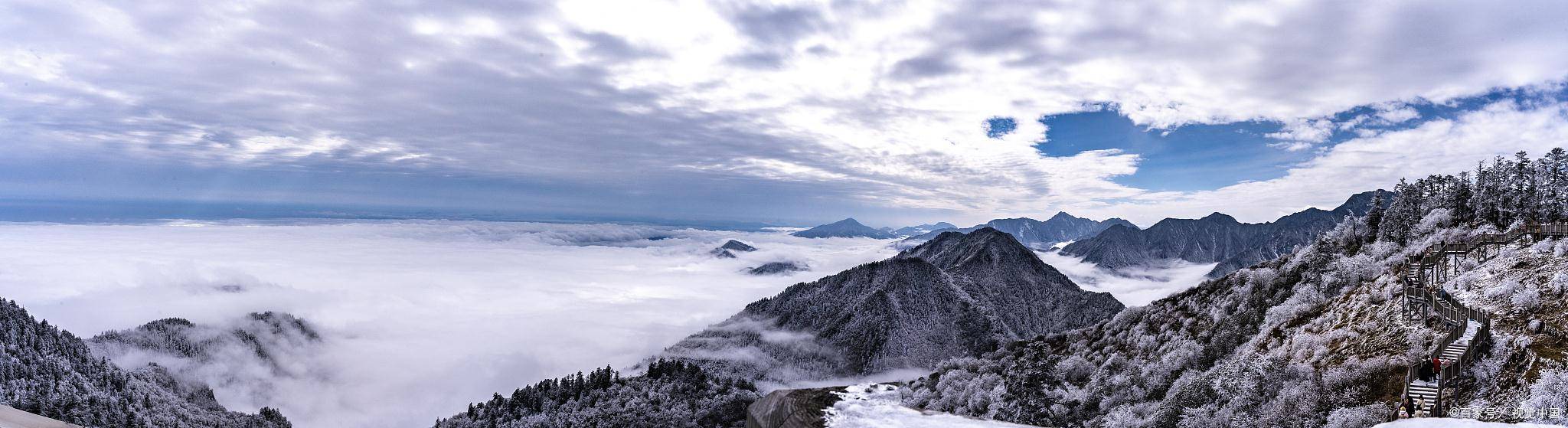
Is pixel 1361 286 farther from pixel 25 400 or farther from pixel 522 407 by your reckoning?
pixel 25 400

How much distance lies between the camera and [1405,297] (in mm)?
27406

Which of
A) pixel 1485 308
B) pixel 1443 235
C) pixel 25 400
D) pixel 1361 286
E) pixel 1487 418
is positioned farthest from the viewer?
pixel 25 400

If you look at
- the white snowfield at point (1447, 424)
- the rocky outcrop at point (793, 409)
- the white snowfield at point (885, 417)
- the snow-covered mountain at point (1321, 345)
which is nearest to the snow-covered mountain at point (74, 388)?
the rocky outcrop at point (793, 409)

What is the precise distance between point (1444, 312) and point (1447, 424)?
41.3 feet

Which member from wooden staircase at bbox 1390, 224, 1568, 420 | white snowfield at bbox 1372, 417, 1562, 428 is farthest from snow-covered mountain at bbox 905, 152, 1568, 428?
white snowfield at bbox 1372, 417, 1562, 428

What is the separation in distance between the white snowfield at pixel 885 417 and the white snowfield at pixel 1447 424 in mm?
14757

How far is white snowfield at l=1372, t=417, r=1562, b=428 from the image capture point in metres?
15.6

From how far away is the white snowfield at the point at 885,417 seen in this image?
31.2 meters

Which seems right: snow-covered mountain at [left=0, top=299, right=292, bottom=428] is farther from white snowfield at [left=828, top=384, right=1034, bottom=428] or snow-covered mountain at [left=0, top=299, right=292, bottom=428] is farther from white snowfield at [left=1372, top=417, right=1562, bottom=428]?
white snowfield at [left=1372, top=417, right=1562, bottom=428]

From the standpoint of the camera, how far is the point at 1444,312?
24.5m

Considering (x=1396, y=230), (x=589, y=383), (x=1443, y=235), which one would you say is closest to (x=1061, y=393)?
(x=1443, y=235)

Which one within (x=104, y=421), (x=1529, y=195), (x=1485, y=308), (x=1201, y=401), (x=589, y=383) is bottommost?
(x=104, y=421)

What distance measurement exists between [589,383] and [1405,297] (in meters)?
127

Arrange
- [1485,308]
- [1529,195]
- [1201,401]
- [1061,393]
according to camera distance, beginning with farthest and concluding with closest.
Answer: [1529,195] < [1061,393] < [1201,401] < [1485,308]
